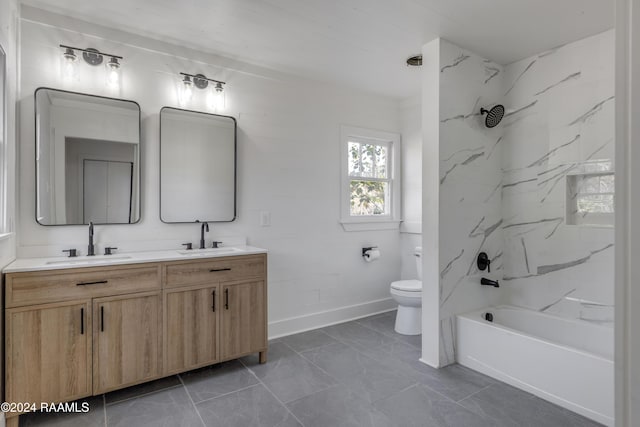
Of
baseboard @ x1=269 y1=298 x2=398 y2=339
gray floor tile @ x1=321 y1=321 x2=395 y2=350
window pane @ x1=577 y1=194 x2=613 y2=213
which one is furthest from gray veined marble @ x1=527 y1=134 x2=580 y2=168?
baseboard @ x1=269 y1=298 x2=398 y2=339

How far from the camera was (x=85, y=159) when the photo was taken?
7.91ft

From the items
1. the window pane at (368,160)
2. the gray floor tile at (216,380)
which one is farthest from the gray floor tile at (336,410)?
the window pane at (368,160)

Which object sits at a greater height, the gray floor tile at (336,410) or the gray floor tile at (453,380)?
the gray floor tile at (453,380)

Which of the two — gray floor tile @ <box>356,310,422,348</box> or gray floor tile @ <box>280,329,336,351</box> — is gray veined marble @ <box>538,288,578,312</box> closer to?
gray floor tile @ <box>356,310,422,348</box>

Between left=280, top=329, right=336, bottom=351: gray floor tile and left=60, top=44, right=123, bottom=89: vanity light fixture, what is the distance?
8.24 ft

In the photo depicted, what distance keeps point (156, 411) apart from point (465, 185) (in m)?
2.71

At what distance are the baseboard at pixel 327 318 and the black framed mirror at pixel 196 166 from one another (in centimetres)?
115

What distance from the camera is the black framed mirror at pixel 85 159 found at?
90.0 inches

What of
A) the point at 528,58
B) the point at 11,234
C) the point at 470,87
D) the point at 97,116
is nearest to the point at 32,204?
the point at 11,234

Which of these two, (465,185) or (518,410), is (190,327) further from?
(465,185)

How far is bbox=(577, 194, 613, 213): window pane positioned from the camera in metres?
2.49

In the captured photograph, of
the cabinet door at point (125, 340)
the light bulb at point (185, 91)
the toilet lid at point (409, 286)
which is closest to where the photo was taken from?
the cabinet door at point (125, 340)

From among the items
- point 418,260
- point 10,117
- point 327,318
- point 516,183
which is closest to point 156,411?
point 327,318

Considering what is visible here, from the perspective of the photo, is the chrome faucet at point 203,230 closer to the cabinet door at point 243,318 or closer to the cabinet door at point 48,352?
the cabinet door at point 243,318
